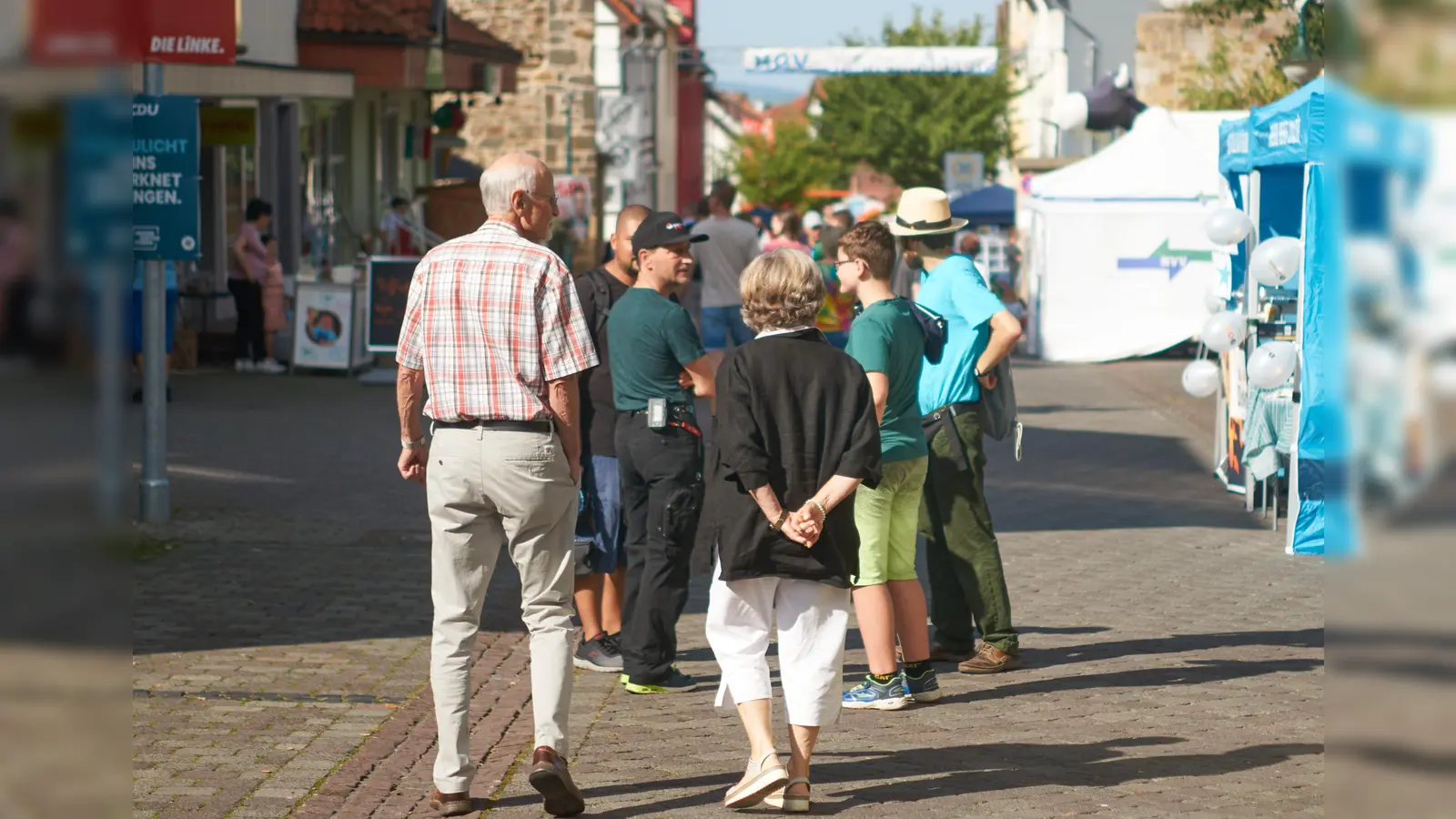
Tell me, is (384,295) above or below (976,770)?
above

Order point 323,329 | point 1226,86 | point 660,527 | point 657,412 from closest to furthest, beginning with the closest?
point 657,412, point 660,527, point 323,329, point 1226,86

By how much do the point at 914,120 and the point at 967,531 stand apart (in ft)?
208

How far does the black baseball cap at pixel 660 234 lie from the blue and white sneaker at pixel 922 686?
171 centimetres

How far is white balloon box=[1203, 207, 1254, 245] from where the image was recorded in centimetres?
1142

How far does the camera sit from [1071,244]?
2561 centimetres

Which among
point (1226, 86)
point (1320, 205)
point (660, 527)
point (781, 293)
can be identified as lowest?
point (660, 527)

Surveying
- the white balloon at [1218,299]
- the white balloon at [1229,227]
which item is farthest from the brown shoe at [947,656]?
the white balloon at [1218,299]

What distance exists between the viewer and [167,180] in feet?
35.4

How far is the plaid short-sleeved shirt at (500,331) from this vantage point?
5062 mm

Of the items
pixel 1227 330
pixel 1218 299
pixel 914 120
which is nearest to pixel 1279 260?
pixel 1227 330

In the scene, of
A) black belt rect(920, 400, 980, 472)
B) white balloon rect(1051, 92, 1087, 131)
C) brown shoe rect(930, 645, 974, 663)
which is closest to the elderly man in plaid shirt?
black belt rect(920, 400, 980, 472)

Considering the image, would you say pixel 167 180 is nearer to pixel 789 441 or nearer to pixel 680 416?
pixel 680 416

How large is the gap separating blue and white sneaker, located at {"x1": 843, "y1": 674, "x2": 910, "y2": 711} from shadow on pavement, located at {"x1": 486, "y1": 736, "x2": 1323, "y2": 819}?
0.52 meters

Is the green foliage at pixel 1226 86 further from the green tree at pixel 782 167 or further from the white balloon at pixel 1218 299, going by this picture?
the green tree at pixel 782 167
